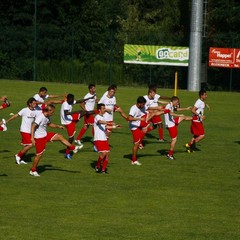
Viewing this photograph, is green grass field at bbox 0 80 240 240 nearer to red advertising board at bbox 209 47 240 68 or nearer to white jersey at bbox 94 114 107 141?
white jersey at bbox 94 114 107 141

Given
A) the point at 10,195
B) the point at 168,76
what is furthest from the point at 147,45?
the point at 10,195

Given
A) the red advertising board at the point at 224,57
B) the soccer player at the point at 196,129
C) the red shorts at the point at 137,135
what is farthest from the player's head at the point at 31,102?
the red advertising board at the point at 224,57

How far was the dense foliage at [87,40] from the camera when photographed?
66.5 metres

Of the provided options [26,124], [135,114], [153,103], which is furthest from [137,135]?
[153,103]

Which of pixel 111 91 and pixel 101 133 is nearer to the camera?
pixel 101 133

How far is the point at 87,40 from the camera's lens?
70.2 metres

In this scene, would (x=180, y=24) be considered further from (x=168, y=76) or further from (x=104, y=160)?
(x=104, y=160)

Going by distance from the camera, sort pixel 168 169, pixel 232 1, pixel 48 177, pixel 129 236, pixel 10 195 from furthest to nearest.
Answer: pixel 232 1 < pixel 168 169 < pixel 48 177 < pixel 10 195 < pixel 129 236

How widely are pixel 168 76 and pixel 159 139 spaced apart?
34121 mm

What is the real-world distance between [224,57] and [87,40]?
12.9 m

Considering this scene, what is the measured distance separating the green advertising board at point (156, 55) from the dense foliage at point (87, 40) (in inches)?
51.9

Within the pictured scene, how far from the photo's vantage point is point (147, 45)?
64688 mm

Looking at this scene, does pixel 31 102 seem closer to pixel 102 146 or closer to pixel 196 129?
pixel 102 146

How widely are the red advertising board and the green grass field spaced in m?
29.2
